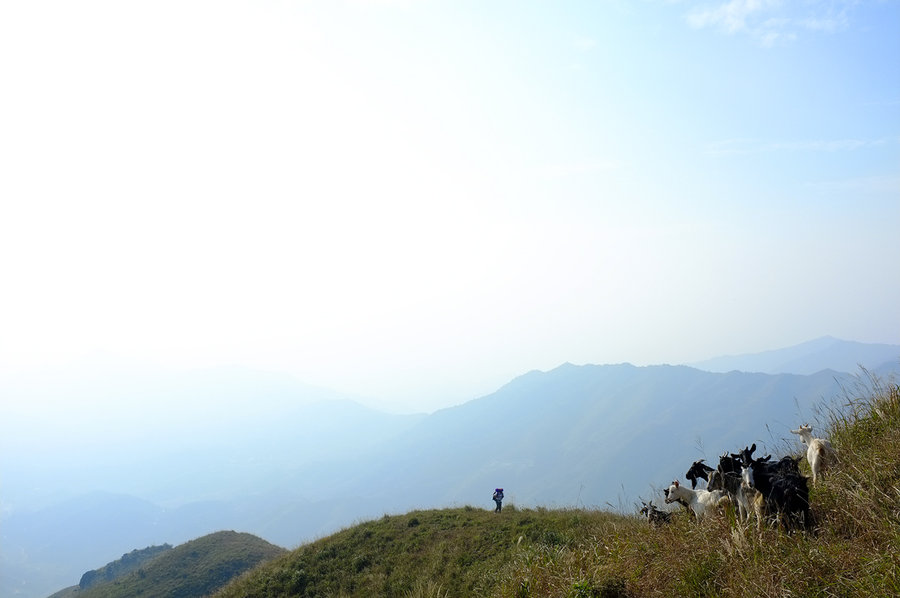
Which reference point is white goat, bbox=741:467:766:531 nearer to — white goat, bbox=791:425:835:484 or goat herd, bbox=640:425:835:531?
goat herd, bbox=640:425:835:531

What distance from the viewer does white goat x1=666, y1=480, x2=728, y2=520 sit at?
8185 mm

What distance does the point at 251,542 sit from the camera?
54500 mm

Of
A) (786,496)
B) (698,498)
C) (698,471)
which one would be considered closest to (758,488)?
(786,496)

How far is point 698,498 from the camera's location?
8797 millimetres

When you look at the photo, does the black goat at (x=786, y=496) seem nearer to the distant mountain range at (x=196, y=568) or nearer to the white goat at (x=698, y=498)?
the white goat at (x=698, y=498)

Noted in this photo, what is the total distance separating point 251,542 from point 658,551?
188ft

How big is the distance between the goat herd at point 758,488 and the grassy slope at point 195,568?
47.5m

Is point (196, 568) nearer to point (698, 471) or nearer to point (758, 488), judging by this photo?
point (698, 471)

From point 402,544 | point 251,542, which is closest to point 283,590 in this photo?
point 402,544

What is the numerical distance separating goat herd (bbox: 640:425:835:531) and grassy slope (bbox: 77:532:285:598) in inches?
1868

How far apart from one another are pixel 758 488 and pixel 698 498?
184 centimetres

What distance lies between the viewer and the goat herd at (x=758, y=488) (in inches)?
268

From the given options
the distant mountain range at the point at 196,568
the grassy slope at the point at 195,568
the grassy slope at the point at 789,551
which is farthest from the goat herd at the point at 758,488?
the grassy slope at the point at 195,568

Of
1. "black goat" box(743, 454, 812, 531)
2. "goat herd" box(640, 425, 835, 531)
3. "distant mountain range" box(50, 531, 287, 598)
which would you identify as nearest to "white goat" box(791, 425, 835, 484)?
"goat herd" box(640, 425, 835, 531)
